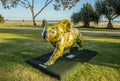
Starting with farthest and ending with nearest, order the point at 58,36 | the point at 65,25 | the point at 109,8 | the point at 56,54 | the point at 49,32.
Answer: the point at 109,8 < the point at 65,25 < the point at 56,54 < the point at 58,36 < the point at 49,32

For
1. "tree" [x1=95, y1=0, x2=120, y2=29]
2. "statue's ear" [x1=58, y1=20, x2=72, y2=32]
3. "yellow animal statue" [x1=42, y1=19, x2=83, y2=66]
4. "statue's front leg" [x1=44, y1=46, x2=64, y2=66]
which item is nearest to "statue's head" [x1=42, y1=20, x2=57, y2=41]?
"yellow animal statue" [x1=42, y1=19, x2=83, y2=66]

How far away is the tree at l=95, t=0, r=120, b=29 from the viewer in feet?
120

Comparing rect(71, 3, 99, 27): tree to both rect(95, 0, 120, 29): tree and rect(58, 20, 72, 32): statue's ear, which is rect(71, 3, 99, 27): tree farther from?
rect(58, 20, 72, 32): statue's ear

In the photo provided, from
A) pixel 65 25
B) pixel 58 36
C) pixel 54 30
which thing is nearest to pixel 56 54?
pixel 58 36

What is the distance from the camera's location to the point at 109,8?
121ft

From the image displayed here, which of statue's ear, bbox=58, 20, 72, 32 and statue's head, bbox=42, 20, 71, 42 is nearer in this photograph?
statue's head, bbox=42, 20, 71, 42

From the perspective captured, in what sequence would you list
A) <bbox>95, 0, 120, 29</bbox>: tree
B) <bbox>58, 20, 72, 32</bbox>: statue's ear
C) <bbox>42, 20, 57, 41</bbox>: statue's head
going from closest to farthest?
1. <bbox>42, 20, 57, 41</bbox>: statue's head
2. <bbox>58, 20, 72, 32</bbox>: statue's ear
3. <bbox>95, 0, 120, 29</bbox>: tree

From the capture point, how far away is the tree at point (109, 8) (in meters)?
36.7

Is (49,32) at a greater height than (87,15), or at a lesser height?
greater

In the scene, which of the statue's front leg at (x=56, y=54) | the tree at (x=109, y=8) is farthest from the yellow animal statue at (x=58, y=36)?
the tree at (x=109, y=8)

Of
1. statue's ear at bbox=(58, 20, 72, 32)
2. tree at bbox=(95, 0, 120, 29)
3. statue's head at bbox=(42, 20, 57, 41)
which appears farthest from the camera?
tree at bbox=(95, 0, 120, 29)

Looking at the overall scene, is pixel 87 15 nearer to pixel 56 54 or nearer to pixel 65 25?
pixel 65 25

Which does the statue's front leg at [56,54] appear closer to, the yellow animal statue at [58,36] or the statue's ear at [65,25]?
the yellow animal statue at [58,36]

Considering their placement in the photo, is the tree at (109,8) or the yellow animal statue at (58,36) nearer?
the yellow animal statue at (58,36)
